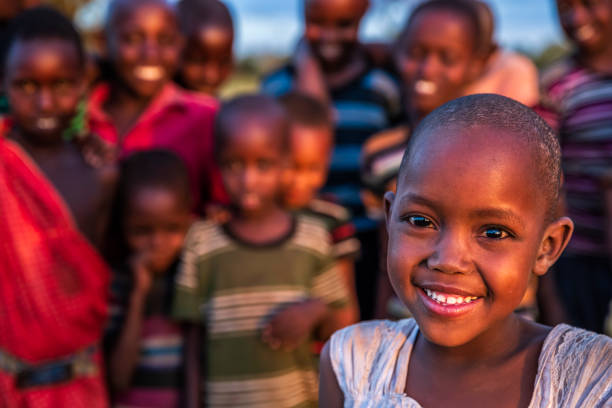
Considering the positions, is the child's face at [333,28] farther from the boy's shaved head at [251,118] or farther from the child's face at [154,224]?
the child's face at [154,224]

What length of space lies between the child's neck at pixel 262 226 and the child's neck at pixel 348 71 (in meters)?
1.08

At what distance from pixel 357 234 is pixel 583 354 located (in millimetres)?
1962

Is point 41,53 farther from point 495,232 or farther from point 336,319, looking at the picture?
point 495,232

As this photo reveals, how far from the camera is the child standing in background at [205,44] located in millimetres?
3268

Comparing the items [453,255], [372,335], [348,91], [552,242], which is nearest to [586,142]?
[348,91]

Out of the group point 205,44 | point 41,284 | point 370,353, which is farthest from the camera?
point 205,44

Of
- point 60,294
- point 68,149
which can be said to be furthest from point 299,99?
point 60,294

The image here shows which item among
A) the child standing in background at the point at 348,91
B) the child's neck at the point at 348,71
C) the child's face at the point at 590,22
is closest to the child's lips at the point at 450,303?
the child standing in background at the point at 348,91

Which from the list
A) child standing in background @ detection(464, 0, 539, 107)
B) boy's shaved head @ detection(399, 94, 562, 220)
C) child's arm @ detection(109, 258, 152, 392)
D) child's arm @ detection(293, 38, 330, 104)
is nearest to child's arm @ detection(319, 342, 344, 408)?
boy's shaved head @ detection(399, 94, 562, 220)

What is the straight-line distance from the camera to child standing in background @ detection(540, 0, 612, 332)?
108 inches

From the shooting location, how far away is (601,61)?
2.83m

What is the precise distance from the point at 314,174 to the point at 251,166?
481mm

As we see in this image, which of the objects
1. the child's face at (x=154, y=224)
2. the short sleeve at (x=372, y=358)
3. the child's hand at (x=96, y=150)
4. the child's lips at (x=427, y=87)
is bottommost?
the child's face at (x=154, y=224)

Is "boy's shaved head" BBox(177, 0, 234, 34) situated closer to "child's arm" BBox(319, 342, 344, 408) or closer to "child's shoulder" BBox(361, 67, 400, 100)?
"child's shoulder" BBox(361, 67, 400, 100)
